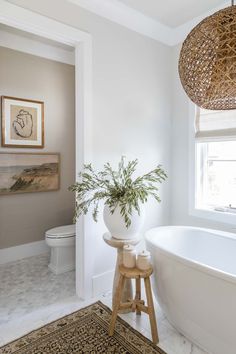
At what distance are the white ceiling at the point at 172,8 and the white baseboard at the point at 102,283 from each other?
2632 mm

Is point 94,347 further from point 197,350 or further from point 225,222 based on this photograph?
point 225,222

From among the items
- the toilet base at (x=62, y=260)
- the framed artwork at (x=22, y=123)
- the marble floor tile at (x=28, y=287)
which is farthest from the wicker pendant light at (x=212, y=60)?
the framed artwork at (x=22, y=123)

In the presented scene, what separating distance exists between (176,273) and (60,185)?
228 centimetres

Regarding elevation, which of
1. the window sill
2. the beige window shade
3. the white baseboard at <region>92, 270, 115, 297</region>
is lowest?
the white baseboard at <region>92, 270, 115, 297</region>

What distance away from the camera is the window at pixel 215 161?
8.41 ft

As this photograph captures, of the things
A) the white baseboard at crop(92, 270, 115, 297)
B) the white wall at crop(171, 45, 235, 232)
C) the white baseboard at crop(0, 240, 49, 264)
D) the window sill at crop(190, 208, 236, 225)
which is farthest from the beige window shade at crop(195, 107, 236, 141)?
the white baseboard at crop(0, 240, 49, 264)

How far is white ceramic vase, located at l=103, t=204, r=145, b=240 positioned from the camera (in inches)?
78.7

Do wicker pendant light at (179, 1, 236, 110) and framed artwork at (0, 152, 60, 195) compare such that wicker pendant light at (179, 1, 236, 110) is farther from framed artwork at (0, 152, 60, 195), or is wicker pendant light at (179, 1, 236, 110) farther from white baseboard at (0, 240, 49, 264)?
white baseboard at (0, 240, 49, 264)

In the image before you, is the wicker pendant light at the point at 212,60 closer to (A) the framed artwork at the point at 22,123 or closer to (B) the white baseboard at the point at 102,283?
(B) the white baseboard at the point at 102,283

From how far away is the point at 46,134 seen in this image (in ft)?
11.2

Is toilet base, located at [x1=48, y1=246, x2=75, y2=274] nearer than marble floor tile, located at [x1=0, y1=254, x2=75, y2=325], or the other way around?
marble floor tile, located at [x1=0, y1=254, x2=75, y2=325]

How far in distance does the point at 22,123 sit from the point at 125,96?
4.69 feet

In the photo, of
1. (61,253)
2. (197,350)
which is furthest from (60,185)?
(197,350)

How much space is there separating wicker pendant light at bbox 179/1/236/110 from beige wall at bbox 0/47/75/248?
2.52 m
